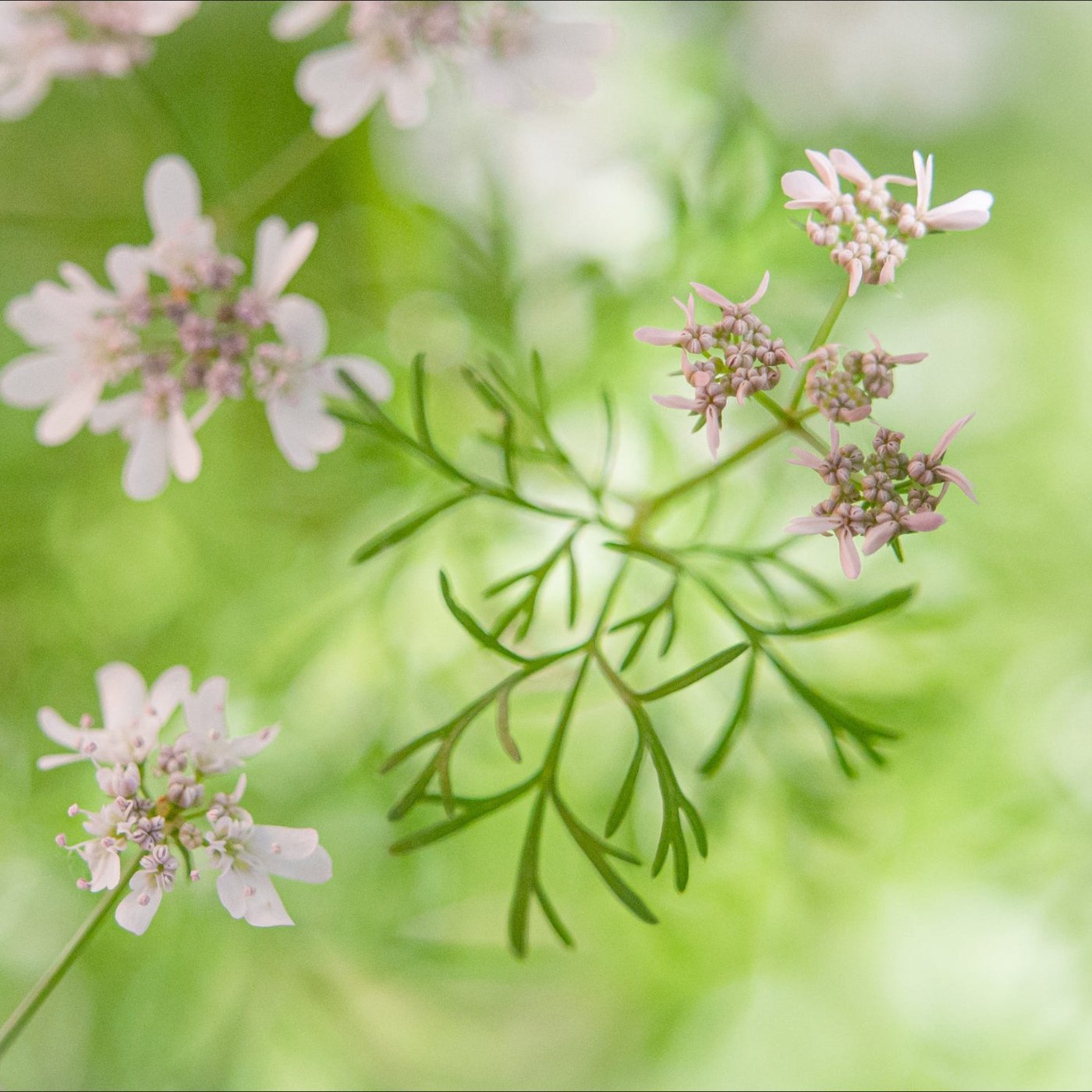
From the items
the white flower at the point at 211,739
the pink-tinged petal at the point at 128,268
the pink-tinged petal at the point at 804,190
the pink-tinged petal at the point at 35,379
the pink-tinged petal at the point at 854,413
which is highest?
the pink-tinged petal at the point at 128,268

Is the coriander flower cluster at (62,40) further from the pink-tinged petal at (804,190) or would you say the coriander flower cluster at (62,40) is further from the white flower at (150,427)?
the pink-tinged petal at (804,190)

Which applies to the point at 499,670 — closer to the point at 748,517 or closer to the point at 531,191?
the point at 748,517

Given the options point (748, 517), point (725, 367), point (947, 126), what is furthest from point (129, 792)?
point (947, 126)

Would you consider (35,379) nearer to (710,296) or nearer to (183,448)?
(183,448)

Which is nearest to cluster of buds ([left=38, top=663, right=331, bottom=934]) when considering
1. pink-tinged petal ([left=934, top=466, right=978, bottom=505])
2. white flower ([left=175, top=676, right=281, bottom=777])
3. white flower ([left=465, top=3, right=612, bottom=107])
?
white flower ([left=175, top=676, right=281, bottom=777])

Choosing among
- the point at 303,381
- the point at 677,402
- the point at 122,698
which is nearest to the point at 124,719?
the point at 122,698

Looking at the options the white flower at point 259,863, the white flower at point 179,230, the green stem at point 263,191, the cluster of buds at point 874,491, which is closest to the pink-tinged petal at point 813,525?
the cluster of buds at point 874,491

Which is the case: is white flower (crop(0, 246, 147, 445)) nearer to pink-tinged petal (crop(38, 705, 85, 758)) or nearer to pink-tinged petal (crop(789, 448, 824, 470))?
pink-tinged petal (crop(38, 705, 85, 758))
